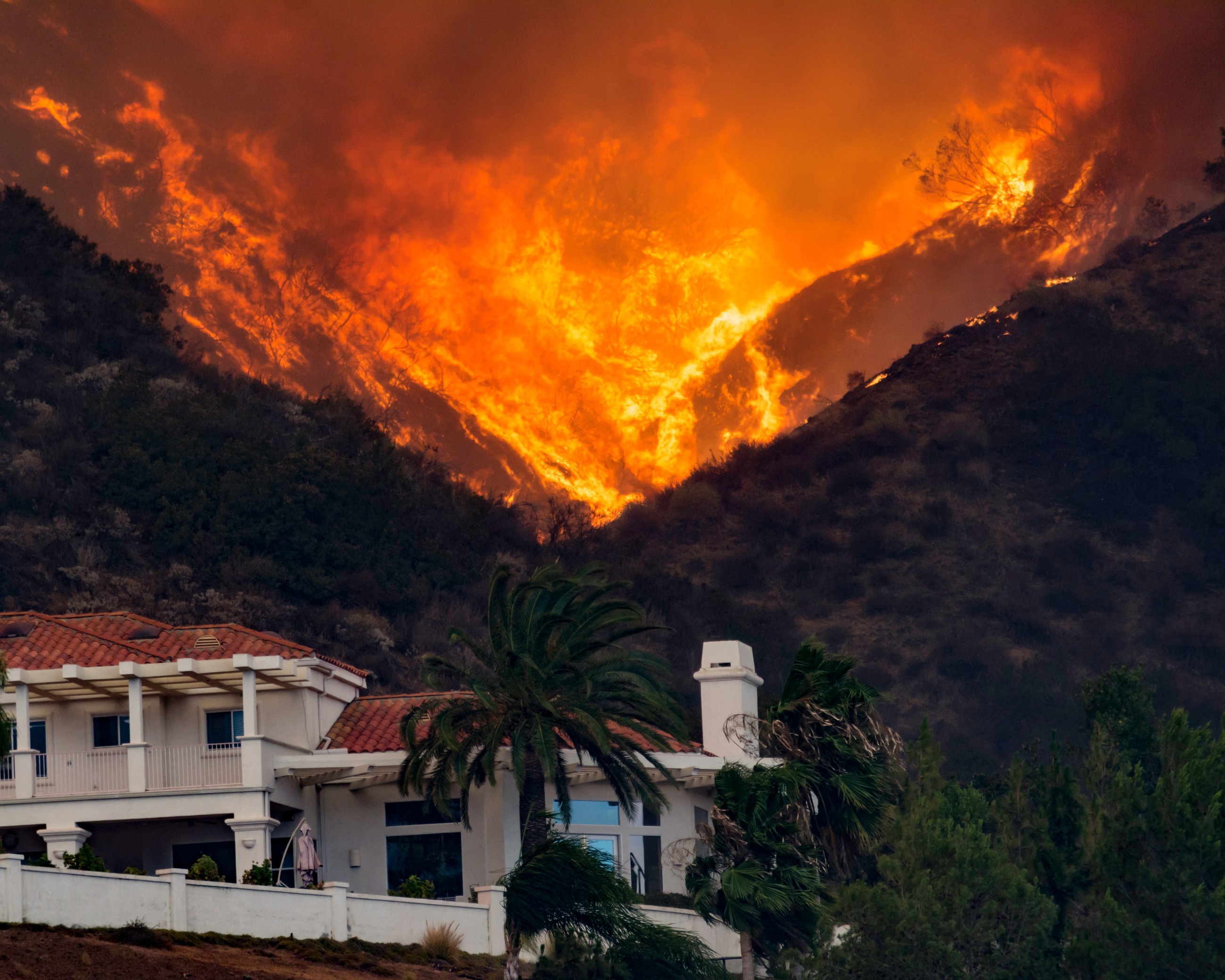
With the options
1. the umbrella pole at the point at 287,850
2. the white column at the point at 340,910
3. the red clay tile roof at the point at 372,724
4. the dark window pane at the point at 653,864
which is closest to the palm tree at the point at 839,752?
the dark window pane at the point at 653,864

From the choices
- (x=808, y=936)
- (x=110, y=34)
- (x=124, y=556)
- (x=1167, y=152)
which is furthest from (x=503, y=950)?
(x=1167, y=152)

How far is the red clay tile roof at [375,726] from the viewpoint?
137 feet

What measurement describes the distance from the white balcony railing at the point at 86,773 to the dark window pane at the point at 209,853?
8.50 feet

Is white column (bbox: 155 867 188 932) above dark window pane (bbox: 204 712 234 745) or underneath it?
underneath

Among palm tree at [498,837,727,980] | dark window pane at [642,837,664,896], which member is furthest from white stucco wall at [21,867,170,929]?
dark window pane at [642,837,664,896]

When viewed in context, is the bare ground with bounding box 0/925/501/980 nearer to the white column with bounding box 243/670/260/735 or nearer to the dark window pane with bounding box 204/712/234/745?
the white column with bounding box 243/670/260/735

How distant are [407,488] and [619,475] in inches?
→ 1232

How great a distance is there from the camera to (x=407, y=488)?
81500 mm

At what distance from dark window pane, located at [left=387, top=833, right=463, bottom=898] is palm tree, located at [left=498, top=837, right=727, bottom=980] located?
28.8ft

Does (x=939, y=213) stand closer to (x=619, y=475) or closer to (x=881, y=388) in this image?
(x=881, y=388)

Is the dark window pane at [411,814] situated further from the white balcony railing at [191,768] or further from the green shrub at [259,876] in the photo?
the green shrub at [259,876]

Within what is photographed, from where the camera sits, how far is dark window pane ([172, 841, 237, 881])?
136 ft

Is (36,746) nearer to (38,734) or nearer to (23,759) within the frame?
(38,734)

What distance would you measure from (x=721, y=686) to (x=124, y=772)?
576 inches
